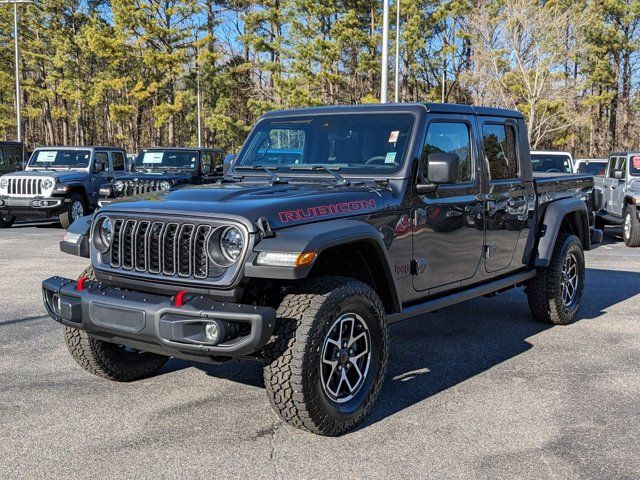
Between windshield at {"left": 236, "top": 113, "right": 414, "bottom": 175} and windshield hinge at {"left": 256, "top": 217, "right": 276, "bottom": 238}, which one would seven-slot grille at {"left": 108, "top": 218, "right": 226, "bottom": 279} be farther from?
windshield at {"left": 236, "top": 113, "right": 414, "bottom": 175}

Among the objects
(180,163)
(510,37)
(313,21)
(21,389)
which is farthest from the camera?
(313,21)

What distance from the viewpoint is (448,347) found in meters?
5.69

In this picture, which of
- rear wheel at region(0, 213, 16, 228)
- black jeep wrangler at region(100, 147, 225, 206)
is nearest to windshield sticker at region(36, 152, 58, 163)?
rear wheel at region(0, 213, 16, 228)

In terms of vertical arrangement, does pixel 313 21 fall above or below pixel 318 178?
above

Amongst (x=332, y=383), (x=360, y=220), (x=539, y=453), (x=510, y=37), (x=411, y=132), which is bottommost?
(x=539, y=453)

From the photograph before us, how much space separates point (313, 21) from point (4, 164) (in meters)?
24.1

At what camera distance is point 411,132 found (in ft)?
15.3

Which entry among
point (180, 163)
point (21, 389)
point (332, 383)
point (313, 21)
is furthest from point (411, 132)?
point (313, 21)

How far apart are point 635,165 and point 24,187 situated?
12.8 m

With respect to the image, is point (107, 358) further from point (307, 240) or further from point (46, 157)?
point (46, 157)

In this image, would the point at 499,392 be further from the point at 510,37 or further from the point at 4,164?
the point at 510,37

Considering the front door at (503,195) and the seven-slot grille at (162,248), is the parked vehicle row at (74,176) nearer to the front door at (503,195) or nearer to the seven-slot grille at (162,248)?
the front door at (503,195)

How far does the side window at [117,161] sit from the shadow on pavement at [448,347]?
1109 centimetres

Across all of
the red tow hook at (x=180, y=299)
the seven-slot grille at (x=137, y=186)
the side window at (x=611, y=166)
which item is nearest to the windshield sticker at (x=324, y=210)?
the red tow hook at (x=180, y=299)
